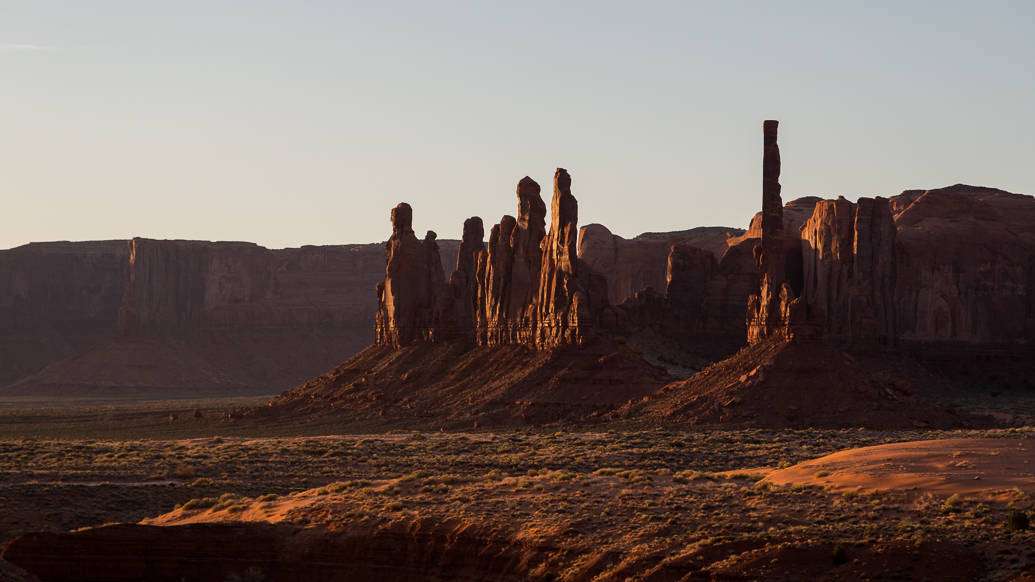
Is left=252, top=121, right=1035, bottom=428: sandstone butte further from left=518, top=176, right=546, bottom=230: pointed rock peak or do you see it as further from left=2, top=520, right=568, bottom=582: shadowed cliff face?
left=2, top=520, right=568, bottom=582: shadowed cliff face

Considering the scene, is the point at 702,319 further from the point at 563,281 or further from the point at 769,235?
the point at 769,235

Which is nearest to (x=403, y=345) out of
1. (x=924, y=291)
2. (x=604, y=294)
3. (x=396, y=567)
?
(x=604, y=294)

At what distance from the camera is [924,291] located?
121 metres

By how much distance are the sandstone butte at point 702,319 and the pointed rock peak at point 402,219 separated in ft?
0.39

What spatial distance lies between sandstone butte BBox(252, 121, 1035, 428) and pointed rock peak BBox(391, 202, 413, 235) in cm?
12

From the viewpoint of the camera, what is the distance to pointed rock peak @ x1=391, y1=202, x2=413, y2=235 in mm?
107250

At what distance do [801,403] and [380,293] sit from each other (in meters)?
46.4

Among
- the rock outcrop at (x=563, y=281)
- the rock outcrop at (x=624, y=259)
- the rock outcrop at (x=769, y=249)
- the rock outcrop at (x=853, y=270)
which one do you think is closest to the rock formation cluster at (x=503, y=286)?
the rock outcrop at (x=563, y=281)

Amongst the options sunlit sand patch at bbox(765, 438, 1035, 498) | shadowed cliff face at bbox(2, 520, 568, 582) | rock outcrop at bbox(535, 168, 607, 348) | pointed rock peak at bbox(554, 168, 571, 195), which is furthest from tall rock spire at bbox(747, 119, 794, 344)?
shadowed cliff face at bbox(2, 520, 568, 582)

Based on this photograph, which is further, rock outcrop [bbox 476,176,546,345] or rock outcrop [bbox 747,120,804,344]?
rock outcrop [bbox 476,176,546,345]

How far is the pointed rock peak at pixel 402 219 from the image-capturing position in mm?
107250

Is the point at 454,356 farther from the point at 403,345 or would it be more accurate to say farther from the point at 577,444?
the point at 577,444

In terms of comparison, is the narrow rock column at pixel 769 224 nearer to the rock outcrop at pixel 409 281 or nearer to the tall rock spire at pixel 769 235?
the tall rock spire at pixel 769 235

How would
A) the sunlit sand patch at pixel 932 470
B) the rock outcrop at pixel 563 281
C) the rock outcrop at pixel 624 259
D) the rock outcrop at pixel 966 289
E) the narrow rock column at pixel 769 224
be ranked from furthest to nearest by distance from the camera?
the rock outcrop at pixel 624 259, the rock outcrop at pixel 966 289, the rock outcrop at pixel 563 281, the narrow rock column at pixel 769 224, the sunlit sand patch at pixel 932 470
